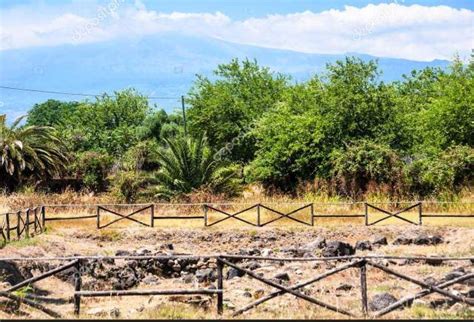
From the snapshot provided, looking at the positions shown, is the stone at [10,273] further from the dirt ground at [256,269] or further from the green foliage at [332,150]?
the green foliage at [332,150]

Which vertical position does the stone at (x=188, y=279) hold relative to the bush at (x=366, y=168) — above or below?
below

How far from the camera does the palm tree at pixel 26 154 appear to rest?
36156mm

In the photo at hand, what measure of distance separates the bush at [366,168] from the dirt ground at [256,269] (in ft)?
17.6

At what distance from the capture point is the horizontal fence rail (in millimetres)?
27094

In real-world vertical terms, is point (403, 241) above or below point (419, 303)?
below

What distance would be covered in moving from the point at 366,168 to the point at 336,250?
10.9 m

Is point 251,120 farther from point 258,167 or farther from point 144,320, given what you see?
point 144,320

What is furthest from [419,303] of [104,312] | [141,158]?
[141,158]

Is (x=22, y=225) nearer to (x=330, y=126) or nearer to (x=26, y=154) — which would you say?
(x=26, y=154)

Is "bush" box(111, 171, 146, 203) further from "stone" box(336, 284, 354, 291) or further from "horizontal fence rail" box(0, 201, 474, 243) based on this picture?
"stone" box(336, 284, 354, 291)

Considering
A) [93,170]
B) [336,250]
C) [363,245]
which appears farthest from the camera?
[93,170]

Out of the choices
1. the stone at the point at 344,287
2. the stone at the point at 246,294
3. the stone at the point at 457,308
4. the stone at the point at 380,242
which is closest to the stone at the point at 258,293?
the stone at the point at 246,294

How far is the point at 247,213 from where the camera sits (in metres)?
30.0

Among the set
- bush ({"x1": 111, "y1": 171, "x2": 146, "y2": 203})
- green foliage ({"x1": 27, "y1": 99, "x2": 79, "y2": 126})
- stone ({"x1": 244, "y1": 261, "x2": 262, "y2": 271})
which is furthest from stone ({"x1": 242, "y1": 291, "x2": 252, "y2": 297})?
green foliage ({"x1": 27, "y1": 99, "x2": 79, "y2": 126})
